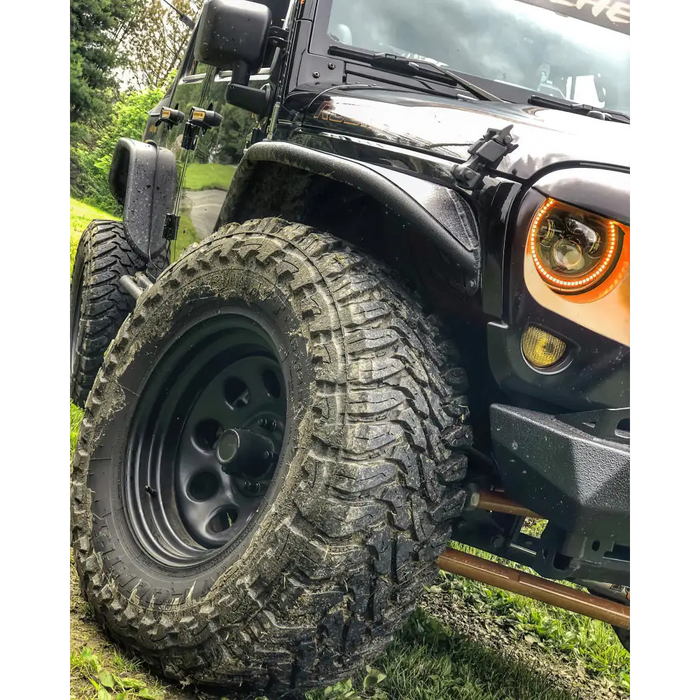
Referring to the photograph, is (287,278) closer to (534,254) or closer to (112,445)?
(534,254)

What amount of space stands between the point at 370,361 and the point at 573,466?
0.50 metres

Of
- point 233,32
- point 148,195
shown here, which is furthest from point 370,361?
point 148,195

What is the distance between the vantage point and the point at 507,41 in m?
2.70

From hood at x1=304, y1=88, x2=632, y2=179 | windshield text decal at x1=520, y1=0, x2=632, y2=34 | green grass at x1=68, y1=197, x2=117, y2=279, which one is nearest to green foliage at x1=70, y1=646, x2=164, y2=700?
hood at x1=304, y1=88, x2=632, y2=179

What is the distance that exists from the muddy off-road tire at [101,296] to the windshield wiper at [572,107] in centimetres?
207

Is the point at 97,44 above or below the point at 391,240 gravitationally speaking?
above

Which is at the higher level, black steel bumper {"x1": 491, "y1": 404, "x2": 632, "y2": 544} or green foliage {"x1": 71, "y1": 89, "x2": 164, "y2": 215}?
green foliage {"x1": 71, "y1": 89, "x2": 164, "y2": 215}

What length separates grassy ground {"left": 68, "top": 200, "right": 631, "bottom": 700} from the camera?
203 centimetres

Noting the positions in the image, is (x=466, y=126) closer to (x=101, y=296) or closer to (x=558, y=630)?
(x=558, y=630)

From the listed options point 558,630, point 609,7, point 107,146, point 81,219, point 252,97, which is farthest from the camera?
point 107,146

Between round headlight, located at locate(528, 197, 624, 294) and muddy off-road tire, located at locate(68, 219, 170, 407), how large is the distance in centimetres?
260

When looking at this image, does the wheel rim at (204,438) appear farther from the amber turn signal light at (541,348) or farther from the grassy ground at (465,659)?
the amber turn signal light at (541,348)

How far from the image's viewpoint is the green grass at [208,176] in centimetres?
315

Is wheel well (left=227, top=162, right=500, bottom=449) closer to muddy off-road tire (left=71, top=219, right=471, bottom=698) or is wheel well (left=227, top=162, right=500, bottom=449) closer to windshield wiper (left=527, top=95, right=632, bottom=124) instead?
muddy off-road tire (left=71, top=219, right=471, bottom=698)
